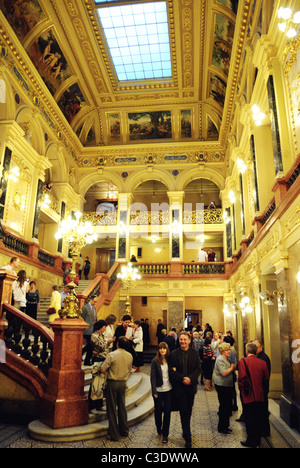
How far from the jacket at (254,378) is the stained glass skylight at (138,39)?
1292 cm

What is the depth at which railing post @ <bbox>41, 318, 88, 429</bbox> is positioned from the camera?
4.73m

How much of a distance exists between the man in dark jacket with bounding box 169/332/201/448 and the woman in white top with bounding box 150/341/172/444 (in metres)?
0.09

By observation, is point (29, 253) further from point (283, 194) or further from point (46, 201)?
point (283, 194)

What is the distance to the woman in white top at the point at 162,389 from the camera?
180 inches

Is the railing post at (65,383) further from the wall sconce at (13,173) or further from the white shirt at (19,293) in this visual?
the wall sconce at (13,173)

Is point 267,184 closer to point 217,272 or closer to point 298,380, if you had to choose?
point 298,380

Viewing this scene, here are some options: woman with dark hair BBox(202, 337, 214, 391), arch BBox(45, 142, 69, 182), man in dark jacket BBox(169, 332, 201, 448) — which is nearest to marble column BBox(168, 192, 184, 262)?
arch BBox(45, 142, 69, 182)

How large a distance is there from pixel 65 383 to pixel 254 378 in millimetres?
2666

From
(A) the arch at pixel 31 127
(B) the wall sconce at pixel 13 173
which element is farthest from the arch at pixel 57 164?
(B) the wall sconce at pixel 13 173

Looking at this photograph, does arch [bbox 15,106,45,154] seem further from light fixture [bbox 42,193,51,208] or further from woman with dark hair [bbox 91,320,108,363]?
woman with dark hair [bbox 91,320,108,363]

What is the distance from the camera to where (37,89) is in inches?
518

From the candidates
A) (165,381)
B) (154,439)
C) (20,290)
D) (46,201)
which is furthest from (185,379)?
(46,201)

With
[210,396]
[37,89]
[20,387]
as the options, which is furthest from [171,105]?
[20,387]
